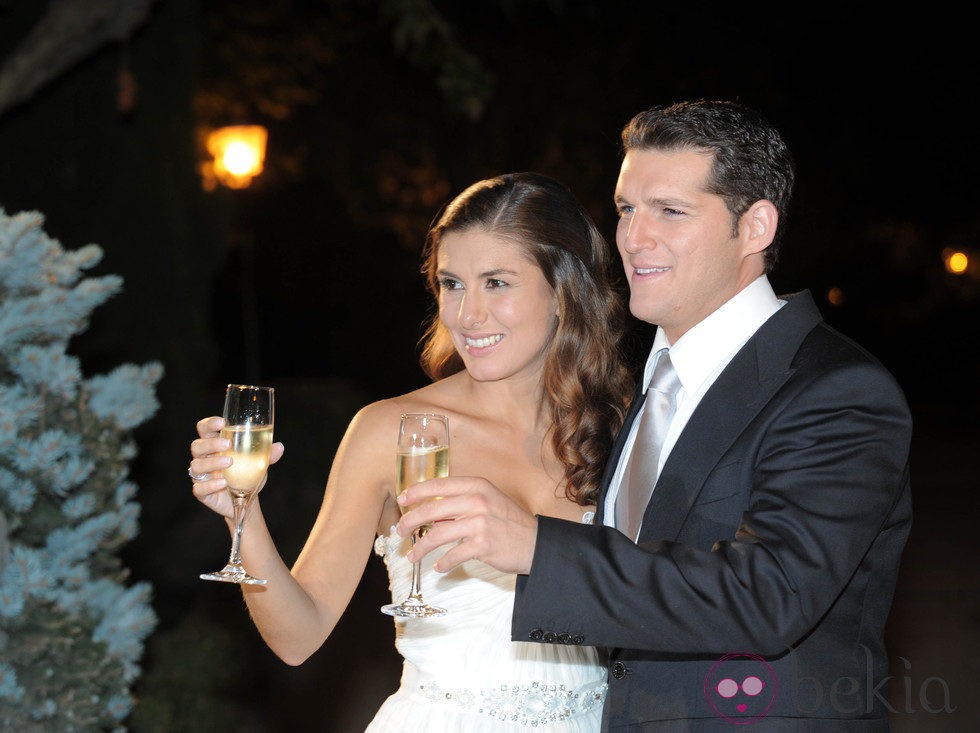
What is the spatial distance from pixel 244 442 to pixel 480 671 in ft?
3.67

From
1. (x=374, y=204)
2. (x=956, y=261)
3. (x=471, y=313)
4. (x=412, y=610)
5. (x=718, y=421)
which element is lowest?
(x=412, y=610)

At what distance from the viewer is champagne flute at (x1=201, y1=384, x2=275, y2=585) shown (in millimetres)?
2227

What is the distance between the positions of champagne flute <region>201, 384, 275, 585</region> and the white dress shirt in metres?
0.81

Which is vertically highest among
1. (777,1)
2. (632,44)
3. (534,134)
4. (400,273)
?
(777,1)

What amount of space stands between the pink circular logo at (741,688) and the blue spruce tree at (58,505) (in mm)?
1991

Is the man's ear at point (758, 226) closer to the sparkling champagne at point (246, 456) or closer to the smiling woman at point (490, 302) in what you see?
the smiling woman at point (490, 302)

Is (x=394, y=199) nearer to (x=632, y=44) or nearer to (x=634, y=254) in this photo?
(x=632, y=44)

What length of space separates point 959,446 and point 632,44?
274 inches

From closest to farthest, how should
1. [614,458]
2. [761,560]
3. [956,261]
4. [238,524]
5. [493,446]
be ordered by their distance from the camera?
[761,560] → [238,524] → [614,458] → [493,446] → [956,261]

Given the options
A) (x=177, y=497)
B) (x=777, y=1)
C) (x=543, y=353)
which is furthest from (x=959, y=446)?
(x=543, y=353)

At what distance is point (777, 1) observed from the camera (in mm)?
15781

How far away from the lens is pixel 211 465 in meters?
2.21

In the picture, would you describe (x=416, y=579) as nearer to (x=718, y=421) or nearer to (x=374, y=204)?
(x=718, y=421)

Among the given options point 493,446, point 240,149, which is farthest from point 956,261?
point 493,446
